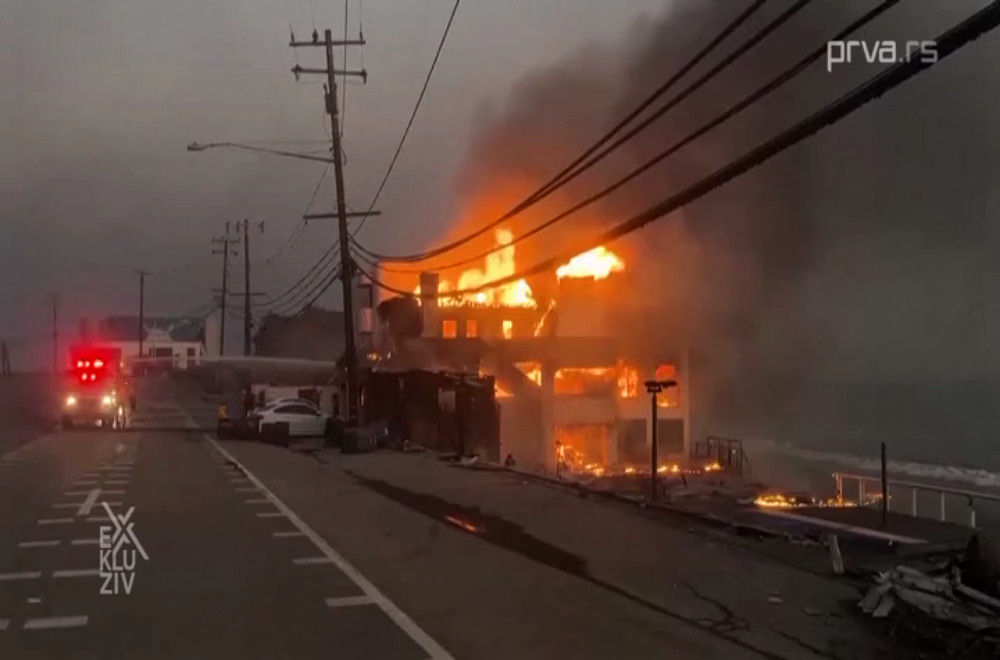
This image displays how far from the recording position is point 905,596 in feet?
25.3

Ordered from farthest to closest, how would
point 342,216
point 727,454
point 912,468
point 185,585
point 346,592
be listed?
point 912,468, point 727,454, point 342,216, point 185,585, point 346,592

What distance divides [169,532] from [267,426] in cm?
2074

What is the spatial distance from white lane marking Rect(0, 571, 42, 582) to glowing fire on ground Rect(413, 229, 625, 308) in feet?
120

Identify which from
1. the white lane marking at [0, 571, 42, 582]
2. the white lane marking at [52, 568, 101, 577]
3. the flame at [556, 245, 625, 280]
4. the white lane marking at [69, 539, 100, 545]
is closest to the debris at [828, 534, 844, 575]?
the white lane marking at [52, 568, 101, 577]

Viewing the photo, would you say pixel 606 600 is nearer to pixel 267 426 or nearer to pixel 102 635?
pixel 102 635

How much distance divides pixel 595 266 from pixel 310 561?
41.6m

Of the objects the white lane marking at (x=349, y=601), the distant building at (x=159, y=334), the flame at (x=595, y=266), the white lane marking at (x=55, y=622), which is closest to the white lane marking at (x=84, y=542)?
the white lane marking at (x=55, y=622)

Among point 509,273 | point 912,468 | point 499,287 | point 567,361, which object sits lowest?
point 912,468

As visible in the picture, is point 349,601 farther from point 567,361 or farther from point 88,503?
point 567,361

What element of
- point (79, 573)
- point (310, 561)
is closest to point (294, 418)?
point (310, 561)

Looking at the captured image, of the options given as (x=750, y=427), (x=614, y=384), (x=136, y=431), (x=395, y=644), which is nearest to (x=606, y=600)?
(x=395, y=644)

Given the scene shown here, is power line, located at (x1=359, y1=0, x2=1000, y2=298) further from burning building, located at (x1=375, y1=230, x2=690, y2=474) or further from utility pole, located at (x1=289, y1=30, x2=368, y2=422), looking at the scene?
burning building, located at (x1=375, y1=230, x2=690, y2=474)

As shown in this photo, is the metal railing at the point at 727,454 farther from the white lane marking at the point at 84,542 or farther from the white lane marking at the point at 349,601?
the white lane marking at the point at 349,601

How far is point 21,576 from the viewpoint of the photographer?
9.68 meters
